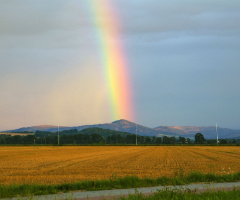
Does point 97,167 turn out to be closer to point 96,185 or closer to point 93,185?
point 93,185

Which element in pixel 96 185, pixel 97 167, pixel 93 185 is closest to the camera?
pixel 96 185

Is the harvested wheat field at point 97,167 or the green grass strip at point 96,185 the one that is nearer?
the green grass strip at point 96,185

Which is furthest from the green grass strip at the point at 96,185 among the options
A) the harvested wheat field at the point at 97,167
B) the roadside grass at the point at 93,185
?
the harvested wheat field at the point at 97,167

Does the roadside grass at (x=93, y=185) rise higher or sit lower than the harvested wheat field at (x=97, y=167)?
higher

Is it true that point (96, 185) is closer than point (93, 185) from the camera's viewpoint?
Yes

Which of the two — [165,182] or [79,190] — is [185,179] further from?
[79,190]

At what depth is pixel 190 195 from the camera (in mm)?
11875

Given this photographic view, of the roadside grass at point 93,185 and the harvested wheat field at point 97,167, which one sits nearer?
the roadside grass at point 93,185

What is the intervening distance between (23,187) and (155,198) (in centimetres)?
739

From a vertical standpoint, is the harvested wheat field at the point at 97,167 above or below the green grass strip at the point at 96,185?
below

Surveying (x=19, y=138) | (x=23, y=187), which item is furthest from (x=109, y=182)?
(x=19, y=138)

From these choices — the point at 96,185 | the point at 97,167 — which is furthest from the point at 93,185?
the point at 97,167

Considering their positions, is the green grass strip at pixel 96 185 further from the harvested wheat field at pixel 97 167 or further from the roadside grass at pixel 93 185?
the harvested wheat field at pixel 97 167

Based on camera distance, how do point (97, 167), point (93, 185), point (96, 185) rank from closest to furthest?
1. point (96, 185)
2. point (93, 185)
3. point (97, 167)
